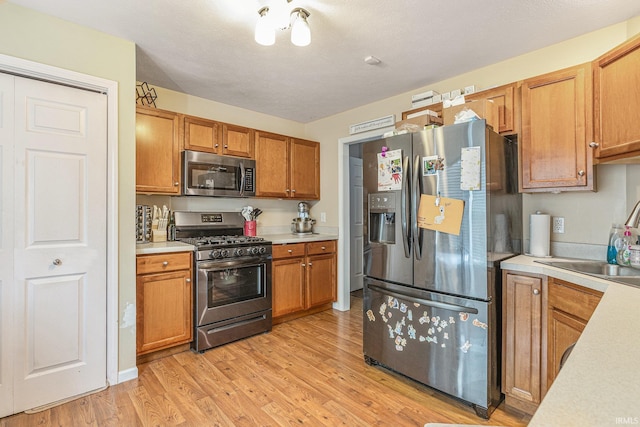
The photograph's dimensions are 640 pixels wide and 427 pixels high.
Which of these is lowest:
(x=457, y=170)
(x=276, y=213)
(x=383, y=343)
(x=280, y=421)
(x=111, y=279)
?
(x=280, y=421)

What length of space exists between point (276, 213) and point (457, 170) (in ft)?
8.40

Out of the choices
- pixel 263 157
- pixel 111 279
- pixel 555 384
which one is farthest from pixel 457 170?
pixel 111 279

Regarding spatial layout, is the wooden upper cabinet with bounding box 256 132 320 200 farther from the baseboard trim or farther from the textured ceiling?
the baseboard trim

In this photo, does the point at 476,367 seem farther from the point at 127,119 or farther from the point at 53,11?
the point at 53,11

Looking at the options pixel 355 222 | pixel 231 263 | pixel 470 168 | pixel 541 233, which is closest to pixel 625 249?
pixel 541 233

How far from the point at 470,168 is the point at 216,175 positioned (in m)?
2.32

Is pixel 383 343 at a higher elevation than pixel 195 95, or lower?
lower

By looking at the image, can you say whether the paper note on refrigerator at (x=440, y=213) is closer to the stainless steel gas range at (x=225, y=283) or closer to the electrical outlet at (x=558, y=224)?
the electrical outlet at (x=558, y=224)

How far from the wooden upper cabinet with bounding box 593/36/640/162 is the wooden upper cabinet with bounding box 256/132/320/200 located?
277cm

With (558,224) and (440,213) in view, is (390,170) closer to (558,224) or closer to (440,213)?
(440,213)

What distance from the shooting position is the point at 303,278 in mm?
3496

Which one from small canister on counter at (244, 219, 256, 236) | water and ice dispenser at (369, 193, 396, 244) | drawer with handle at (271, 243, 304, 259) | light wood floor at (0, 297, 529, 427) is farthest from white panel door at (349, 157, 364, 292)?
water and ice dispenser at (369, 193, 396, 244)

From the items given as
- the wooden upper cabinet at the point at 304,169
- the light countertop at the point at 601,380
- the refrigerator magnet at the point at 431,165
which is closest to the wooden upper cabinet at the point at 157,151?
the wooden upper cabinet at the point at 304,169

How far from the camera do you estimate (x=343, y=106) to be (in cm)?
364
